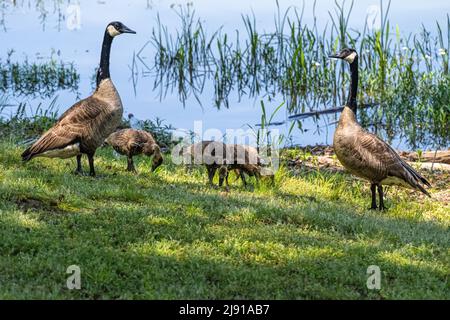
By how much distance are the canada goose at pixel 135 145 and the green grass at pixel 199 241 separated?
577 millimetres

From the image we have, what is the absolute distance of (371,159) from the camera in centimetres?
1238

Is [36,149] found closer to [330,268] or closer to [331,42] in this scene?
[330,268]

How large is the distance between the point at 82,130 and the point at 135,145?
1.23m

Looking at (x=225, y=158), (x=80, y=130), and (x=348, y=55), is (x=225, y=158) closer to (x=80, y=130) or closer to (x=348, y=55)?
(x=80, y=130)

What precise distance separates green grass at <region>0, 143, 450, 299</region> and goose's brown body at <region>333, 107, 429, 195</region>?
532 mm

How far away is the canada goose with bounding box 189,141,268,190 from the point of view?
13.0 meters

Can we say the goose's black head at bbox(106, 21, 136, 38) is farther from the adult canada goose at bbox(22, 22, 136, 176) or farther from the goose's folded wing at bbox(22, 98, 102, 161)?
the goose's folded wing at bbox(22, 98, 102, 161)

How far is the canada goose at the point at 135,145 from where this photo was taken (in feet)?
44.2

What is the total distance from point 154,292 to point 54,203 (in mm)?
3057
